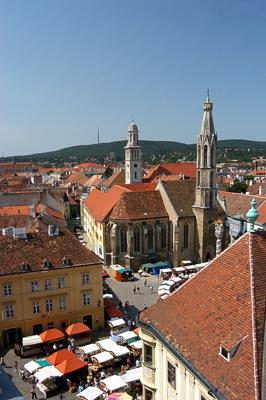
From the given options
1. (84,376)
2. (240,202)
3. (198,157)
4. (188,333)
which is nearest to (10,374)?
(84,376)

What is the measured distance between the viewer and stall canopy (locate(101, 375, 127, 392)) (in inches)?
1019

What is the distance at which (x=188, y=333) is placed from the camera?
15297mm

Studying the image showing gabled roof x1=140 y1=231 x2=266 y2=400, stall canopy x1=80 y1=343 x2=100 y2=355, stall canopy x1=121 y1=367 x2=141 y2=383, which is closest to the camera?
gabled roof x1=140 y1=231 x2=266 y2=400

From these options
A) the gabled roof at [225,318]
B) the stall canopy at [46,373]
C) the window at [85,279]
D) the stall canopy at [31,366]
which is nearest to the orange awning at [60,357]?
the stall canopy at [46,373]

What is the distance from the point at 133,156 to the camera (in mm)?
84000

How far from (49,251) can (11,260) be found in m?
3.62

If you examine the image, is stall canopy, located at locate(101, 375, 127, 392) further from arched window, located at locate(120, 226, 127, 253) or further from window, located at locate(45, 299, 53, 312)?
arched window, located at locate(120, 226, 127, 253)

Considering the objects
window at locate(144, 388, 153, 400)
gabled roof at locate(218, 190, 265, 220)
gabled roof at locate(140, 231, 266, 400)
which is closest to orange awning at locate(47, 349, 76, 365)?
window at locate(144, 388, 153, 400)

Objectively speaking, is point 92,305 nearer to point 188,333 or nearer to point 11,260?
point 11,260

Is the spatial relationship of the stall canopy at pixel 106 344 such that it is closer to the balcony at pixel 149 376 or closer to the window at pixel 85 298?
the window at pixel 85 298

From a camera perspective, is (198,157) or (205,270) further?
(198,157)

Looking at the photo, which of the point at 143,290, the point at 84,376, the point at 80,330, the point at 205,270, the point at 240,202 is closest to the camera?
the point at 205,270

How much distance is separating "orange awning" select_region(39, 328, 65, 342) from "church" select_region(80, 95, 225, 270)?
23.4 meters

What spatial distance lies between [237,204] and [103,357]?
40072mm
